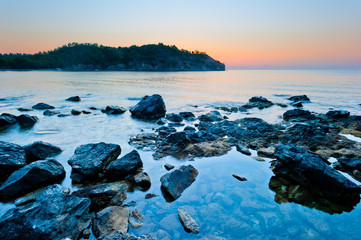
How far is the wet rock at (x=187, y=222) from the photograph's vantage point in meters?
4.87

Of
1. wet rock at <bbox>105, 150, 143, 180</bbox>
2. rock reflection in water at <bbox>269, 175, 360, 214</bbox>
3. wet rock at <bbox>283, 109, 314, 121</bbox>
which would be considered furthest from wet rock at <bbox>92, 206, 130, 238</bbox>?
wet rock at <bbox>283, 109, 314, 121</bbox>

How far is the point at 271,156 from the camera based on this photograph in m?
9.04

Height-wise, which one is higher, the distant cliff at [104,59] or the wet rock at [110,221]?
the distant cliff at [104,59]

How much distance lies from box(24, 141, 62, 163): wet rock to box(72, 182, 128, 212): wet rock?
13.2ft

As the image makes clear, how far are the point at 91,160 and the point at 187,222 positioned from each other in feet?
15.1

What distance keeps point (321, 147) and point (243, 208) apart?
6900mm

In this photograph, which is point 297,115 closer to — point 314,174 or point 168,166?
point 314,174

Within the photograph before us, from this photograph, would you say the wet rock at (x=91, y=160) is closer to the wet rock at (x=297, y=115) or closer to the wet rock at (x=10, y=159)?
the wet rock at (x=10, y=159)

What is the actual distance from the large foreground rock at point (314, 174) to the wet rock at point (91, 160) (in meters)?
6.75

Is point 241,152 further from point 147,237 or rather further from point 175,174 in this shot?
point 147,237

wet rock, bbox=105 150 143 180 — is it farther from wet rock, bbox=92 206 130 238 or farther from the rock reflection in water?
the rock reflection in water

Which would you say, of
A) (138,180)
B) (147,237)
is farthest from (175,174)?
(147,237)

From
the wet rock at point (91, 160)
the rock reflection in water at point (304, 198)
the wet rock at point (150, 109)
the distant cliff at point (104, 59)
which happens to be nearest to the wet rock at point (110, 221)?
the wet rock at point (91, 160)

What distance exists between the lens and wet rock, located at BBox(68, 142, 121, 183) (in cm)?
719
